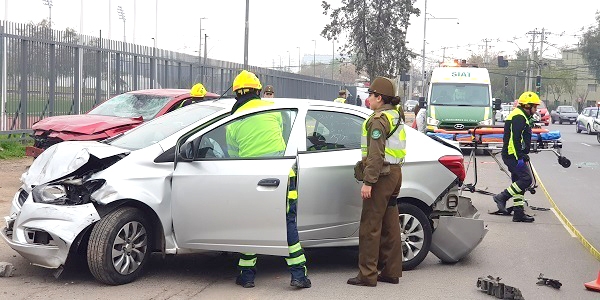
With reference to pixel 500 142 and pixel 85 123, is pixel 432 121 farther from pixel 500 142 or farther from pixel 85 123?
pixel 85 123

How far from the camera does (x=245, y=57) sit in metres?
25.6

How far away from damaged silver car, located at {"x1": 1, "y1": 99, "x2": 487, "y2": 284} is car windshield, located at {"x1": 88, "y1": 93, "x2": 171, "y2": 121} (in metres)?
5.60

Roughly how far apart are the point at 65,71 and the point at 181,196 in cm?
1334

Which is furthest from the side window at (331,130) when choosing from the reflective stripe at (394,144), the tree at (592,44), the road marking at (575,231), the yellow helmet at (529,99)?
the tree at (592,44)

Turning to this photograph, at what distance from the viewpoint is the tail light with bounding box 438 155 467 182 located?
782cm

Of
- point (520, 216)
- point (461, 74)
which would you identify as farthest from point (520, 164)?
point (461, 74)

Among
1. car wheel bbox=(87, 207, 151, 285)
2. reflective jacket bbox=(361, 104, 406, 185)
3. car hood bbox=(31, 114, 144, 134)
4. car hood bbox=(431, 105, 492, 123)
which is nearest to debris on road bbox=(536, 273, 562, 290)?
reflective jacket bbox=(361, 104, 406, 185)

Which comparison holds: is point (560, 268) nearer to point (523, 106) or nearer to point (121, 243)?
point (523, 106)

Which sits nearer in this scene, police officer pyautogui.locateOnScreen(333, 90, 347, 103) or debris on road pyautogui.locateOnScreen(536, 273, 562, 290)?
debris on road pyautogui.locateOnScreen(536, 273, 562, 290)

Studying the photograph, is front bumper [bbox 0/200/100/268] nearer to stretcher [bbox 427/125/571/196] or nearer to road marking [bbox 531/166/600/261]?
road marking [bbox 531/166/600/261]

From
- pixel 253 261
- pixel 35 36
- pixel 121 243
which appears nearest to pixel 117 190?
pixel 121 243

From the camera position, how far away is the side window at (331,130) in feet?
23.8

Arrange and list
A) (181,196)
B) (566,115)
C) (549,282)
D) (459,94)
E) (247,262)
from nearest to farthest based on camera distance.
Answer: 1. (181,196)
2. (247,262)
3. (549,282)
4. (459,94)
5. (566,115)

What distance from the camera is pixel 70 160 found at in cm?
675
